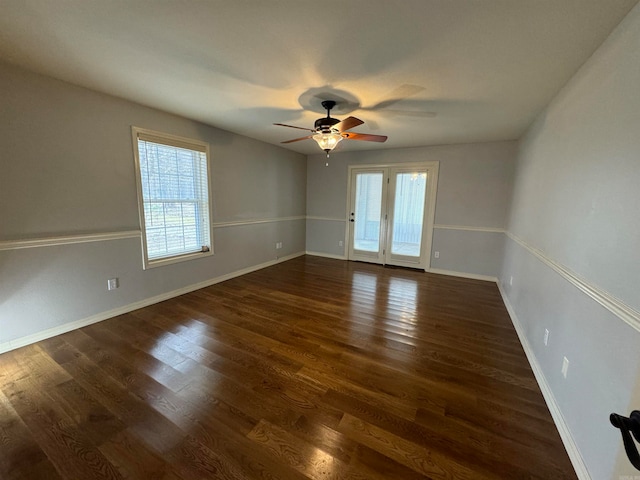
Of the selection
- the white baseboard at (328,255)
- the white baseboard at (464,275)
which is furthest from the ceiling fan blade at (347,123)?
the white baseboard at (328,255)

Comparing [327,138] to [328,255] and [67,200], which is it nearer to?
[67,200]

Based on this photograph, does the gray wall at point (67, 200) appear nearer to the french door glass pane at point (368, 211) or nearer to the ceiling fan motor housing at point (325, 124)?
the ceiling fan motor housing at point (325, 124)

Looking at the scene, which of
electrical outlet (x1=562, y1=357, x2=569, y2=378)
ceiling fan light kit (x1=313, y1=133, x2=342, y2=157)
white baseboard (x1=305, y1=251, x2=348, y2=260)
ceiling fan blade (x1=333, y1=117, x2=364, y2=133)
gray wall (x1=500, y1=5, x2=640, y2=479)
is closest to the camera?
gray wall (x1=500, y1=5, x2=640, y2=479)

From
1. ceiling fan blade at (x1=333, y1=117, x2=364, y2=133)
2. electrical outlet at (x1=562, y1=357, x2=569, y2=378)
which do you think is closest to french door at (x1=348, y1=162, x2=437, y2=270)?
ceiling fan blade at (x1=333, y1=117, x2=364, y2=133)

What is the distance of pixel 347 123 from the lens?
2551 millimetres

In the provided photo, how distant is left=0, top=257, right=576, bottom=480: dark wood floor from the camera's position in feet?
4.45

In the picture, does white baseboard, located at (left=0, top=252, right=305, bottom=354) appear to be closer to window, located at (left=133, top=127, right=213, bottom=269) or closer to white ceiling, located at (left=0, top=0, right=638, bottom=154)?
window, located at (left=133, top=127, right=213, bottom=269)

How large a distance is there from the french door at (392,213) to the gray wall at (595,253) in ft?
8.65

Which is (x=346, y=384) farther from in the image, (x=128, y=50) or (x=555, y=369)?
(x=128, y=50)

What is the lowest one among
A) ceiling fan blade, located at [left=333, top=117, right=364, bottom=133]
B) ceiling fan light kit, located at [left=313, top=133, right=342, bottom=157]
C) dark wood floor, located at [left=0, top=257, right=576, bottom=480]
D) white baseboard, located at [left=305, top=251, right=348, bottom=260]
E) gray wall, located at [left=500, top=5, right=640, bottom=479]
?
dark wood floor, located at [left=0, top=257, right=576, bottom=480]

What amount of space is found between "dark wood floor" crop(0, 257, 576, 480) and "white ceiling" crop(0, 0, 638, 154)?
7.89 ft

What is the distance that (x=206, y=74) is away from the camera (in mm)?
2232

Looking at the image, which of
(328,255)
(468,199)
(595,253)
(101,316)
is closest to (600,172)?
(595,253)

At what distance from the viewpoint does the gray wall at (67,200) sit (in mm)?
2227
